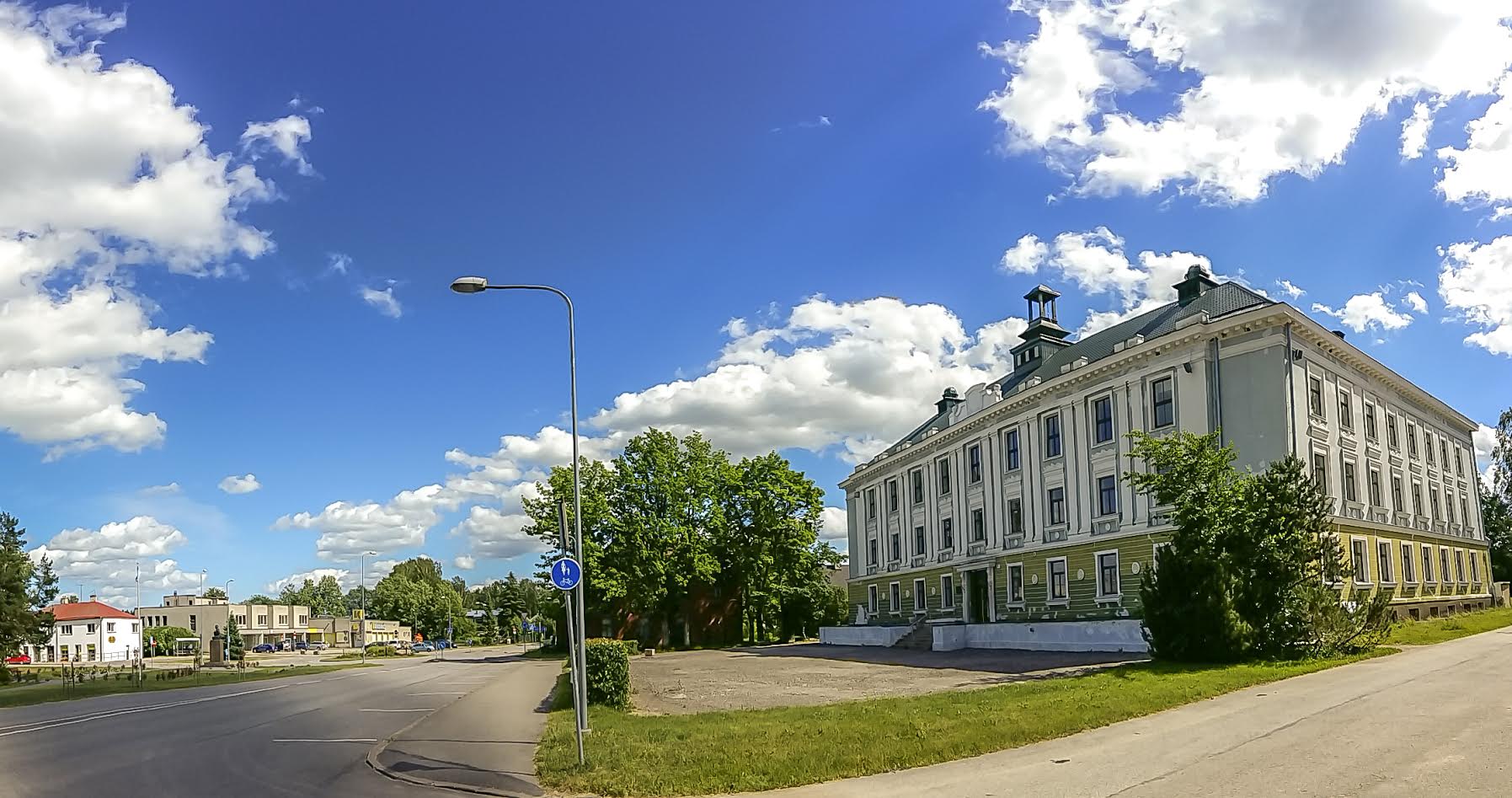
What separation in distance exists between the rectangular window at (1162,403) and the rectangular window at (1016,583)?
1035cm

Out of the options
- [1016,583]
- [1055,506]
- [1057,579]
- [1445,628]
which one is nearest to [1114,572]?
[1057,579]

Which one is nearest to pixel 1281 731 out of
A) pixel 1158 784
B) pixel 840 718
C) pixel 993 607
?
pixel 1158 784

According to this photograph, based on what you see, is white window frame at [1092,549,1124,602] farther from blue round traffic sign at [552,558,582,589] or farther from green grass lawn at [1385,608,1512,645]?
blue round traffic sign at [552,558,582,589]

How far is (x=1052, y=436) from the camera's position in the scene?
1618 inches

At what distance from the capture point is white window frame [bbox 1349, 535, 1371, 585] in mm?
33750

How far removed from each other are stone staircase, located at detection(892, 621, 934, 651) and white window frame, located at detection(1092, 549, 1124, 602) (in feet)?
27.0

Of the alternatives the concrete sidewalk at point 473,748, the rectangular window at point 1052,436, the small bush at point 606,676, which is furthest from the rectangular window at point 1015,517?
the small bush at point 606,676

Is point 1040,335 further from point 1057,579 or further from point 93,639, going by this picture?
point 93,639

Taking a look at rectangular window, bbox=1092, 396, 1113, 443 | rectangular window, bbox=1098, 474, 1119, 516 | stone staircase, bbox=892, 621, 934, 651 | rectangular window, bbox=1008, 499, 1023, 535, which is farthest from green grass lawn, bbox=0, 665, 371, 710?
rectangular window, bbox=1092, 396, 1113, 443

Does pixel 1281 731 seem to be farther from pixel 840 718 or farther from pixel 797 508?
pixel 797 508

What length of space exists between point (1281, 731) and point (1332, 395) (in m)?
25.3

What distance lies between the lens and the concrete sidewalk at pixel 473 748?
13.1 m

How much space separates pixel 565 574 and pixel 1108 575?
1097 inches

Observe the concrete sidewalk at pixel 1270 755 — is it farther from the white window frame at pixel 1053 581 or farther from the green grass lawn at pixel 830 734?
the white window frame at pixel 1053 581
